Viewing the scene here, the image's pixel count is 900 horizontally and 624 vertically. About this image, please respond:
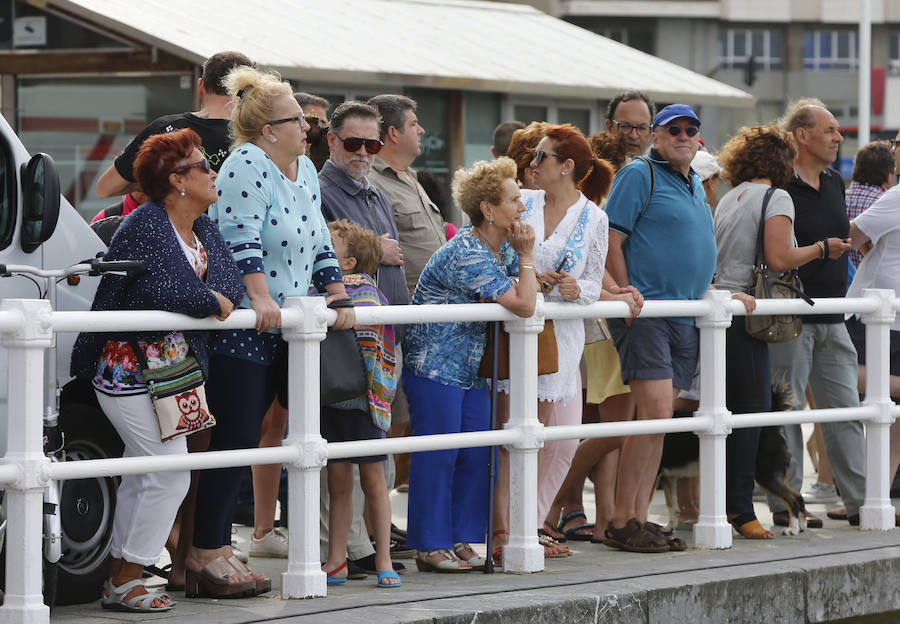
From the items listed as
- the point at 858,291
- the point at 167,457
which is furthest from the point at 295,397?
the point at 858,291

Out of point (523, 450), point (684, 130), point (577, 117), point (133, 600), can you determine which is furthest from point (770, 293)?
point (577, 117)

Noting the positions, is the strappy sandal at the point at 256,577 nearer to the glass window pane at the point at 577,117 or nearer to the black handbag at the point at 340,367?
the black handbag at the point at 340,367

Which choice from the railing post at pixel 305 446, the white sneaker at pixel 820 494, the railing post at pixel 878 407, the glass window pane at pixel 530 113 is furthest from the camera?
the glass window pane at pixel 530 113

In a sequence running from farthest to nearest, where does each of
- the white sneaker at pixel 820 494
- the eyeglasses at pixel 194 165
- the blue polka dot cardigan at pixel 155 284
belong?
the white sneaker at pixel 820 494 → the eyeglasses at pixel 194 165 → the blue polka dot cardigan at pixel 155 284

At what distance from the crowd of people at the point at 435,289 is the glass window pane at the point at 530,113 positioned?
30.8ft

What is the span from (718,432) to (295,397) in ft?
7.76

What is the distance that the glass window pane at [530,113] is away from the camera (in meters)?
18.8

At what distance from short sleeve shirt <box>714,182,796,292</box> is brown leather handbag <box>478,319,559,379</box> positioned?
1521 mm

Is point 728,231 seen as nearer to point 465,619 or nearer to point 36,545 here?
point 465,619

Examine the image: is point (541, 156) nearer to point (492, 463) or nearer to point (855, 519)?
point (492, 463)

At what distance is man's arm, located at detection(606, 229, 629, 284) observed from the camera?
7.84 meters

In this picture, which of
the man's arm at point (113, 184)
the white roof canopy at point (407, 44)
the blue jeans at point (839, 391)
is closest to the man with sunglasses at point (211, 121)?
the man's arm at point (113, 184)

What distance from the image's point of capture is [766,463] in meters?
8.50

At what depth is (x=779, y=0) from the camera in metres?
65.9
